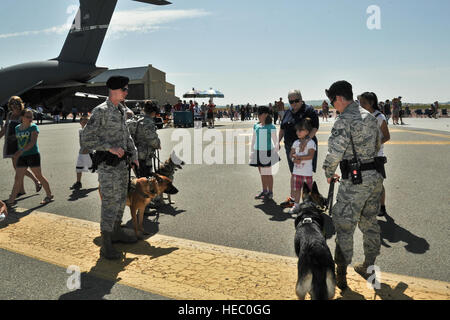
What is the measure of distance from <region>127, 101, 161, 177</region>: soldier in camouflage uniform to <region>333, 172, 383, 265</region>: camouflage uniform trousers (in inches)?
141

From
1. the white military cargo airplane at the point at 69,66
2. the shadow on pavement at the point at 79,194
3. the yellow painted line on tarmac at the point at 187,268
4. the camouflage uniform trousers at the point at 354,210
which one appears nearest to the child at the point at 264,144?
the yellow painted line on tarmac at the point at 187,268

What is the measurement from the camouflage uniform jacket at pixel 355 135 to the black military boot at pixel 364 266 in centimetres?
100

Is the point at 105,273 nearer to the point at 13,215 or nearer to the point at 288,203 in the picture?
the point at 13,215

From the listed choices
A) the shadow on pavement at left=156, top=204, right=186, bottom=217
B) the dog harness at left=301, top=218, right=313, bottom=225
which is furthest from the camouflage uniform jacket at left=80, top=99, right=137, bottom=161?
the dog harness at left=301, top=218, right=313, bottom=225

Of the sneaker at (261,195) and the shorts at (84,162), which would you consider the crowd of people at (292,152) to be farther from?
the shorts at (84,162)

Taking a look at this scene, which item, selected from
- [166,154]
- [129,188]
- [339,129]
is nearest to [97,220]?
[129,188]

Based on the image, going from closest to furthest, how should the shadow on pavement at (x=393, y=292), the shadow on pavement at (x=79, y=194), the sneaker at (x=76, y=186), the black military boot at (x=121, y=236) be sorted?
the shadow on pavement at (x=393, y=292) → the black military boot at (x=121, y=236) → the shadow on pavement at (x=79, y=194) → the sneaker at (x=76, y=186)

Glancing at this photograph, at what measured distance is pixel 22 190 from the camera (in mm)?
7754

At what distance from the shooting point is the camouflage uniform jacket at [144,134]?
5.97 metres

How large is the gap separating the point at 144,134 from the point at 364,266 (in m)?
4.02

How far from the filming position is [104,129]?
14.1 ft

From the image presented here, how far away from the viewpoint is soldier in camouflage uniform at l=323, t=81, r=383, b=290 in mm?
3328
